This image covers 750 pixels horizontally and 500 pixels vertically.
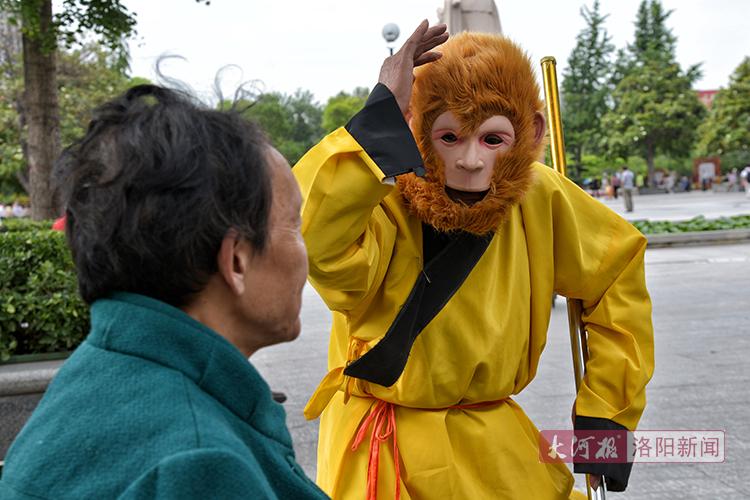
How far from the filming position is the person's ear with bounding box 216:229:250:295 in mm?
1146

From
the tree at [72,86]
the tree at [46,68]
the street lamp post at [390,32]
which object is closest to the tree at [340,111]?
the tree at [72,86]

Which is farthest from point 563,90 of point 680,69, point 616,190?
point 616,190

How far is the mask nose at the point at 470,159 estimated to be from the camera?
7.59ft

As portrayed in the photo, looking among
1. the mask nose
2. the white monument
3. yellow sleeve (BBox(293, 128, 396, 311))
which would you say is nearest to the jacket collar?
yellow sleeve (BBox(293, 128, 396, 311))

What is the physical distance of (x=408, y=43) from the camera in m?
2.16

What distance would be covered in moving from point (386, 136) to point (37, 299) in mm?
3626

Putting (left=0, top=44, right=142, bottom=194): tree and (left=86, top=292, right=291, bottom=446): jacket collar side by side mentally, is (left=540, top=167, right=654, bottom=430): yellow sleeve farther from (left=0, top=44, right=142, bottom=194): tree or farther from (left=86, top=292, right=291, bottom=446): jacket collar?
(left=0, top=44, right=142, bottom=194): tree

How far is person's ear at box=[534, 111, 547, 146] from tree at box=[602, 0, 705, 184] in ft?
153

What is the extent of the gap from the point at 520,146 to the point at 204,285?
4.71 ft

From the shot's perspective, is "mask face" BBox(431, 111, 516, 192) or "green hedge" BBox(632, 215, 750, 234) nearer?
"mask face" BBox(431, 111, 516, 192)

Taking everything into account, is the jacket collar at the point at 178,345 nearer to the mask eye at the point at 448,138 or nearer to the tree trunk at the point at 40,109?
the mask eye at the point at 448,138

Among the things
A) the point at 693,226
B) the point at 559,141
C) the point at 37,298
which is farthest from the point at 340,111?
the point at 559,141

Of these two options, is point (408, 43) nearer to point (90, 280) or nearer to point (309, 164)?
point (309, 164)

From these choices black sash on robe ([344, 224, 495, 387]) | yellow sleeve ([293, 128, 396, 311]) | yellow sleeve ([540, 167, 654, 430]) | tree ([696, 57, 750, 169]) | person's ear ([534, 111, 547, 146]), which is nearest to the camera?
yellow sleeve ([293, 128, 396, 311])
